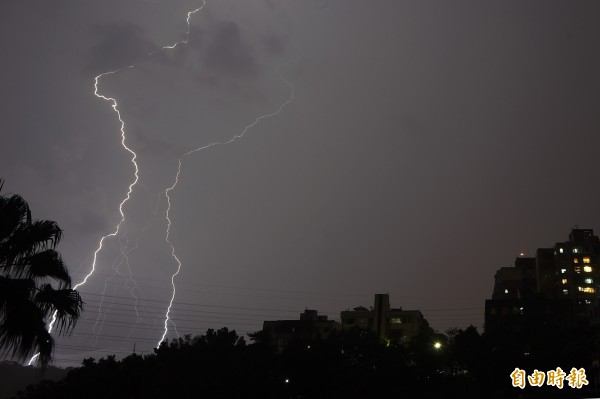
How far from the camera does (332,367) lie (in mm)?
27156

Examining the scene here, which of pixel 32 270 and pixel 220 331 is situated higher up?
pixel 220 331

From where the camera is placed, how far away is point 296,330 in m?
74.9

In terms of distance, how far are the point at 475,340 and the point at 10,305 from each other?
90.5 feet

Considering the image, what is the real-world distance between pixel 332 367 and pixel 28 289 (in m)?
20.9

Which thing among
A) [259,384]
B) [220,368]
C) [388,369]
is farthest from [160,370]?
[388,369]

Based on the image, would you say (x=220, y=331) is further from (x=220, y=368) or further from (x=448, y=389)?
(x=448, y=389)

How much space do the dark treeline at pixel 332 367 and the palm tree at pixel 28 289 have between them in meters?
12.6

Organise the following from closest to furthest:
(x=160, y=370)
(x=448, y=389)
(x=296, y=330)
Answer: (x=160, y=370) < (x=448, y=389) < (x=296, y=330)

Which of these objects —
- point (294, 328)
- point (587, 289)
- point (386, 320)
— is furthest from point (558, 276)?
point (294, 328)

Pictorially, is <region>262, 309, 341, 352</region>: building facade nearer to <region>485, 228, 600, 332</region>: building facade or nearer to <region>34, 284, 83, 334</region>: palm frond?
<region>485, 228, 600, 332</region>: building facade

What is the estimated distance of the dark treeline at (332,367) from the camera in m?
21.5

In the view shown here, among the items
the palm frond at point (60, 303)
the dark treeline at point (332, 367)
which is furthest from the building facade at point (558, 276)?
the palm frond at point (60, 303)

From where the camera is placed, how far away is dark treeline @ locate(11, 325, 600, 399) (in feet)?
70.5

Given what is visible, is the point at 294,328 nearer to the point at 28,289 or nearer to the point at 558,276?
the point at 558,276
